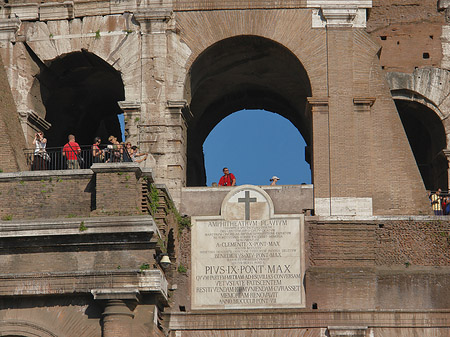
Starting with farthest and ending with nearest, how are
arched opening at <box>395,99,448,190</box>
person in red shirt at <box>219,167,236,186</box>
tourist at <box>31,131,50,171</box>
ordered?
1. arched opening at <box>395,99,448,190</box>
2. person in red shirt at <box>219,167,236,186</box>
3. tourist at <box>31,131,50,171</box>

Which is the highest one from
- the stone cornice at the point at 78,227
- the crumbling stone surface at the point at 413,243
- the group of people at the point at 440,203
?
the group of people at the point at 440,203

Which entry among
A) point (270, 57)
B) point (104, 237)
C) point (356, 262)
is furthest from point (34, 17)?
point (356, 262)

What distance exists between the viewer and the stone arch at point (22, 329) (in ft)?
78.6

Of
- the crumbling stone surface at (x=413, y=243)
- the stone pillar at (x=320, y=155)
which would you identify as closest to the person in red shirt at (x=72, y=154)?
the stone pillar at (x=320, y=155)

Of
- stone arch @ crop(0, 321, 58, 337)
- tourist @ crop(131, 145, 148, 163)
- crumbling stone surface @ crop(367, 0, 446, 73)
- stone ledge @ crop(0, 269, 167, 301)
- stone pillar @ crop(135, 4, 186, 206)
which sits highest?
crumbling stone surface @ crop(367, 0, 446, 73)

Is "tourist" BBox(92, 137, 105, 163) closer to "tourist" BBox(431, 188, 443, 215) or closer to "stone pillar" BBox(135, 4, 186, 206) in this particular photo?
"stone pillar" BBox(135, 4, 186, 206)

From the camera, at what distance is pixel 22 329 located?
2405cm

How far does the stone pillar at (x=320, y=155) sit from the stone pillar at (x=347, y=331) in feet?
9.40

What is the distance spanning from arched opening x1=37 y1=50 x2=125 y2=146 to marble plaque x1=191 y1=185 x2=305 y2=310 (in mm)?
5053

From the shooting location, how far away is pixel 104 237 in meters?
24.0

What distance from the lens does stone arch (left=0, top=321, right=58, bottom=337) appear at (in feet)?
78.6

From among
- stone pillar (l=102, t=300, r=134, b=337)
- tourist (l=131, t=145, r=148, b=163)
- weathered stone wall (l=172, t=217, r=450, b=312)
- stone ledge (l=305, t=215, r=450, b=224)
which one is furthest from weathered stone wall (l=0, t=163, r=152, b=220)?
stone ledge (l=305, t=215, r=450, b=224)

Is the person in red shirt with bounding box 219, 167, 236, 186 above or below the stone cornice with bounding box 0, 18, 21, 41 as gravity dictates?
below

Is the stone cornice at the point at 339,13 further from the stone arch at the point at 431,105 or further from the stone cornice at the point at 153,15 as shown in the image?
the stone arch at the point at 431,105
